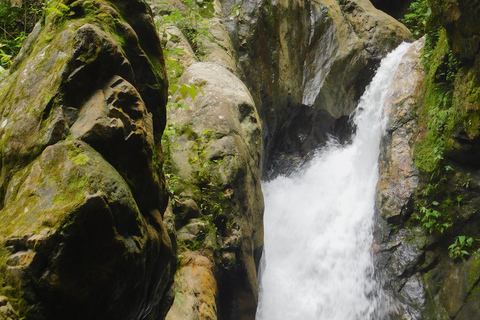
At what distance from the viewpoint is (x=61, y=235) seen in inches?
66.9

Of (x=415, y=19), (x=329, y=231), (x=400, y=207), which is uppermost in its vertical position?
(x=415, y=19)

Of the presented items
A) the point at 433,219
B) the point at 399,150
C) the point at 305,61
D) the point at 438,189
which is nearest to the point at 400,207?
the point at 433,219

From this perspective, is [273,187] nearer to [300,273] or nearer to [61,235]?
[300,273]

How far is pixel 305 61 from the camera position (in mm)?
10188

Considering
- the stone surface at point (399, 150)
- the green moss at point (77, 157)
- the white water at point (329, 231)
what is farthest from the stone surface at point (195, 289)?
the stone surface at point (399, 150)

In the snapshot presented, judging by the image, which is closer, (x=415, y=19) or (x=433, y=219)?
(x=433, y=219)

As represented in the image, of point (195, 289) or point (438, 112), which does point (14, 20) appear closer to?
point (195, 289)

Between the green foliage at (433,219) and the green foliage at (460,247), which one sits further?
the green foliage at (433,219)

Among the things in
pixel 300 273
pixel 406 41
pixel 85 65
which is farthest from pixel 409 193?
pixel 85 65

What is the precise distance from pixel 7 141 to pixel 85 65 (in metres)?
0.60

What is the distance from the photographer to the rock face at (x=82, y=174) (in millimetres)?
1689

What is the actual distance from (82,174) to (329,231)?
24.6 feet

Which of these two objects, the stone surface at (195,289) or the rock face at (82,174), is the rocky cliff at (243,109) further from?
the rock face at (82,174)

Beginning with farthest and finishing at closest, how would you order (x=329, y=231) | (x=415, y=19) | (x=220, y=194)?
(x=415, y=19) → (x=329, y=231) → (x=220, y=194)
